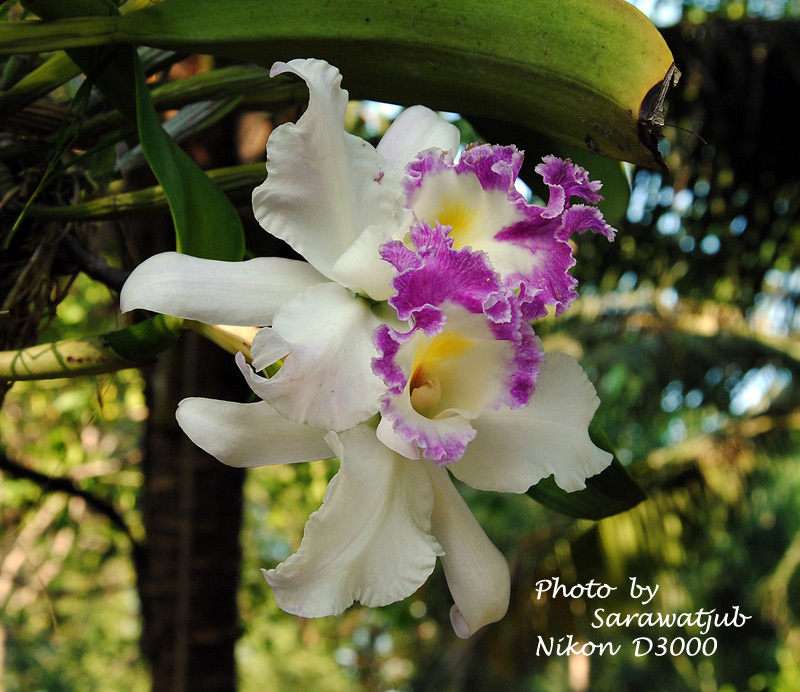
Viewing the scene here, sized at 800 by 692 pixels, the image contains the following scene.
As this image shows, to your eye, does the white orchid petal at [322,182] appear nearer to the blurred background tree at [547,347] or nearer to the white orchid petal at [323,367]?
the white orchid petal at [323,367]

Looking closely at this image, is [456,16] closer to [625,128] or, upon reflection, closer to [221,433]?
[625,128]

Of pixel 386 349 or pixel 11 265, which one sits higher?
pixel 386 349

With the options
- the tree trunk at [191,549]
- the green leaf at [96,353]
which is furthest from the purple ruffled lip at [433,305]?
the tree trunk at [191,549]

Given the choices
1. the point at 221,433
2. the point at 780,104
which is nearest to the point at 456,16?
the point at 221,433

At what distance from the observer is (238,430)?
1.00 feet

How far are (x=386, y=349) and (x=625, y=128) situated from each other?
126mm

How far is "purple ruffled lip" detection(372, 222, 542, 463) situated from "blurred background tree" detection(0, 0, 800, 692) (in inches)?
5.4

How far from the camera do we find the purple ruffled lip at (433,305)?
0.89ft

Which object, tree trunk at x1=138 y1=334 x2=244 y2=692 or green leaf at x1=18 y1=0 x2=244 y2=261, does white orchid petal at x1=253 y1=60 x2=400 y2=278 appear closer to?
green leaf at x1=18 y1=0 x2=244 y2=261

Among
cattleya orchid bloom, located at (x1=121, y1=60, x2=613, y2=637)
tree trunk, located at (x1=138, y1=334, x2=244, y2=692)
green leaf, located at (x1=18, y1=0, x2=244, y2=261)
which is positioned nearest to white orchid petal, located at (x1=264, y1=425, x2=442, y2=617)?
cattleya orchid bloom, located at (x1=121, y1=60, x2=613, y2=637)

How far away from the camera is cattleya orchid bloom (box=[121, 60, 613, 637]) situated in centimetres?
28

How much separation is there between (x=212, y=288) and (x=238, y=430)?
60 mm

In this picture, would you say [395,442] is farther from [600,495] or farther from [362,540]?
[600,495]

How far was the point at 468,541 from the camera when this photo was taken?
33 cm
